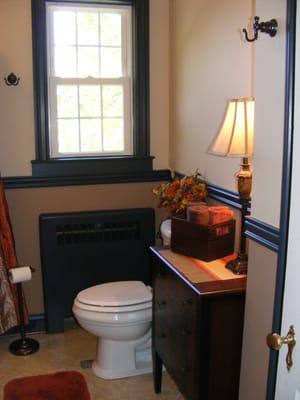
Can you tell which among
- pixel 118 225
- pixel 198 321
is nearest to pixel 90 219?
pixel 118 225

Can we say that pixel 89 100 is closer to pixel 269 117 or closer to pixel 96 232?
pixel 96 232

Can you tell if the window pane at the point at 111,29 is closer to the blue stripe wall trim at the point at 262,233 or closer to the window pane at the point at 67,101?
the window pane at the point at 67,101

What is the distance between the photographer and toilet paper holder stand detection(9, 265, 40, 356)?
3.24 m

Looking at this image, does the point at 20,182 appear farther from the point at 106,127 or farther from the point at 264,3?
the point at 264,3

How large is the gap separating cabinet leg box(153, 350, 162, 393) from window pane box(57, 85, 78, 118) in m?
1.65

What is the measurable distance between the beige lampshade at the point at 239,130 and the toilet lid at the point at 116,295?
1074 millimetres

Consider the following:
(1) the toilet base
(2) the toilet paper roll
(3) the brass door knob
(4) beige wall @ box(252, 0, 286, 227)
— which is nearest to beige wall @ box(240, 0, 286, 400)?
(4) beige wall @ box(252, 0, 286, 227)

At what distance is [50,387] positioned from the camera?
289 centimetres

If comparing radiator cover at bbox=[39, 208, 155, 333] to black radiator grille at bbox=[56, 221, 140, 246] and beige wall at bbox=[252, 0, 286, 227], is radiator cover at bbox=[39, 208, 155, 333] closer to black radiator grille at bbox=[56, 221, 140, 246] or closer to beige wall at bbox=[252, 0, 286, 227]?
black radiator grille at bbox=[56, 221, 140, 246]

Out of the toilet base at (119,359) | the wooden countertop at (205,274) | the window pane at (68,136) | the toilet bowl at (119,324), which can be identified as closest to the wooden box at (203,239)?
the wooden countertop at (205,274)

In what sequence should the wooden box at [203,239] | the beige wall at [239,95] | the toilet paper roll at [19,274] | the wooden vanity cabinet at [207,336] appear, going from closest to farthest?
the beige wall at [239,95], the wooden vanity cabinet at [207,336], the wooden box at [203,239], the toilet paper roll at [19,274]

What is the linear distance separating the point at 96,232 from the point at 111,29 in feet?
4.40

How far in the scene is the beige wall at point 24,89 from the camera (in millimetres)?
3295

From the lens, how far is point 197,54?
3.05 m
